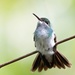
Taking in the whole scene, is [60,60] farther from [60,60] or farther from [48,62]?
[48,62]

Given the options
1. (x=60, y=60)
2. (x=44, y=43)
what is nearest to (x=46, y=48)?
(x=44, y=43)

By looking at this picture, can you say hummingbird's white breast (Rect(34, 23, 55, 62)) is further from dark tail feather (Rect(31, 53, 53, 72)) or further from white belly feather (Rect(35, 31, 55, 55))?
dark tail feather (Rect(31, 53, 53, 72))

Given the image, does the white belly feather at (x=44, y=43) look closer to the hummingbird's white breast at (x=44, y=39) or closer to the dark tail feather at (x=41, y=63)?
the hummingbird's white breast at (x=44, y=39)

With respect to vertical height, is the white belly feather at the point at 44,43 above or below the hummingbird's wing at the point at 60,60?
above

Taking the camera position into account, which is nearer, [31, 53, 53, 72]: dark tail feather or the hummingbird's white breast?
the hummingbird's white breast

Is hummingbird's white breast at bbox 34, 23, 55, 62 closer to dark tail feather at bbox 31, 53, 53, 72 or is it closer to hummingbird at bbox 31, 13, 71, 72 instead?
hummingbird at bbox 31, 13, 71, 72

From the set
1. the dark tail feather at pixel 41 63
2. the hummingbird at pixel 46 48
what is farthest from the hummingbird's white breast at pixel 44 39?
the dark tail feather at pixel 41 63

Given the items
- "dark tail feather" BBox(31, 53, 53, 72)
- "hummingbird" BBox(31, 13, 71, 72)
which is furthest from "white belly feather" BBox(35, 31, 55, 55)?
"dark tail feather" BBox(31, 53, 53, 72)

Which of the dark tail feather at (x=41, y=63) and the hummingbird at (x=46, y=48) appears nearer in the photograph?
the hummingbird at (x=46, y=48)

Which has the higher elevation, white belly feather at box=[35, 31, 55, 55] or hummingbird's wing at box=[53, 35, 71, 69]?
white belly feather at box=[35, 31, 55, 55]
